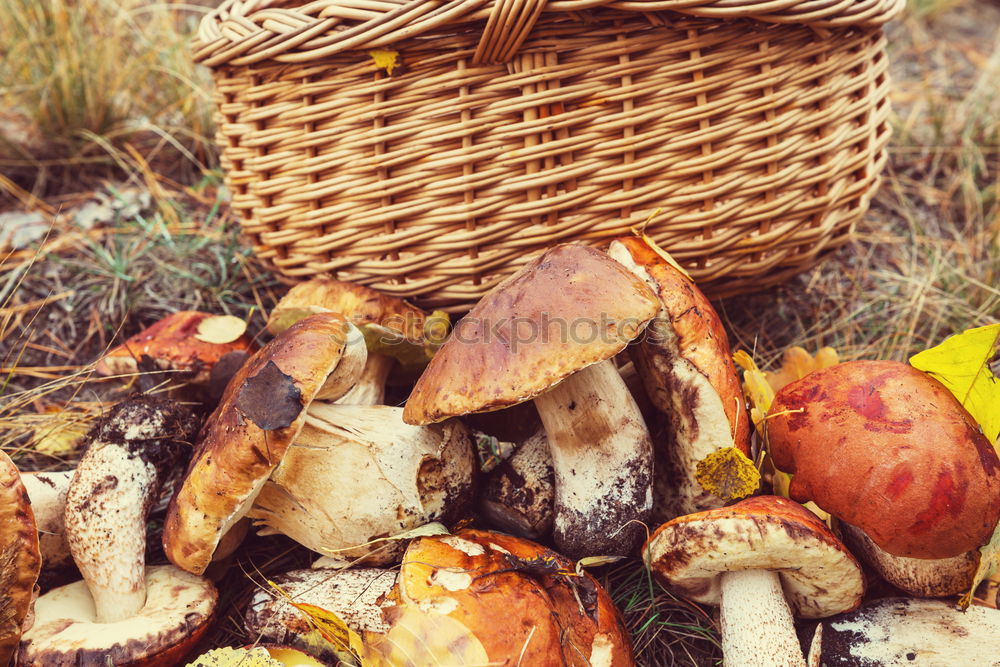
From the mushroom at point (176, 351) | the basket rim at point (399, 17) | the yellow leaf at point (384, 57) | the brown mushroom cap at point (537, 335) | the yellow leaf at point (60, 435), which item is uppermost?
the basket rim at point (399, 17)

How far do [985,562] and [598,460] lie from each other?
29.1 inches

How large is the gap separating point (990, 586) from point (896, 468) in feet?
1.43

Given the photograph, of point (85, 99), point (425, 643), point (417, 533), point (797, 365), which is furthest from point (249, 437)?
point (85, 99)

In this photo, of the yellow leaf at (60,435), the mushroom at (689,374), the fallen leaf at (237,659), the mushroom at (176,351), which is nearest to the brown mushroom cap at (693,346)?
the mushroom at (689,374)

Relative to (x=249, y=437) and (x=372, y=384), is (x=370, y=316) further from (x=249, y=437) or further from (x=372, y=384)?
(x=249, y=437)

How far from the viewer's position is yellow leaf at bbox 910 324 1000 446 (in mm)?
1276

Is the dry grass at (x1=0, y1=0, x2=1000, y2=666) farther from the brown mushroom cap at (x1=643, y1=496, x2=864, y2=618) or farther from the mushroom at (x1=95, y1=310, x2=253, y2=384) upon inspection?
the brown mushroom cap at (x1=643, y1=496, x2=864, y2=618)

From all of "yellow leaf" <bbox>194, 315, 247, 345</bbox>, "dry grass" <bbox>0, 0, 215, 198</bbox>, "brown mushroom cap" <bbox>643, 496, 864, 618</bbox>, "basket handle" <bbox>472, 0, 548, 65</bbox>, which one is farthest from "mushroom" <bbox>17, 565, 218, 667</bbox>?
"dry grass" <bbox>0, 0, 215, 198</bbox>

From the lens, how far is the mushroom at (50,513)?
61.0 inches

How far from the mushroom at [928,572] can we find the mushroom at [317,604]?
100 cm

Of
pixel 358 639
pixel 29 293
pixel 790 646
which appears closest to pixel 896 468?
pixel 790 646

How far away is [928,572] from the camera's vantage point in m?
1.35

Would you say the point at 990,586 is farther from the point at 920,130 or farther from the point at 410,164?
the point at 920,130

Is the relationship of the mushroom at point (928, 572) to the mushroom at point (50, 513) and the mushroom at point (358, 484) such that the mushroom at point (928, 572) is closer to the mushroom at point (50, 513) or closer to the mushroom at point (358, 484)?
the mushroom at point (358, 484)
